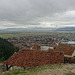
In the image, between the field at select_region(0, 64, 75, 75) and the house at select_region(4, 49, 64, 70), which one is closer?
the field at select_region(0, 64, 75, 75)

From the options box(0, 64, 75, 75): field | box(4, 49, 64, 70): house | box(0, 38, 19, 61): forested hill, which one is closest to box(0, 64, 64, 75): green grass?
box(0, 64, 75, 75): field

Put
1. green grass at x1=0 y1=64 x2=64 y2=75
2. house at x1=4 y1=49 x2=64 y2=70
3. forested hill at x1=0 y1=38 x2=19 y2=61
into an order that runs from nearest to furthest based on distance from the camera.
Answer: green grass at x1=0 y1=64 x2=64 y2=75 < house at x1=4 y1=49 x2=64 y2=70 < forested hill at x1=0 y1=38 x2=19 y2=61

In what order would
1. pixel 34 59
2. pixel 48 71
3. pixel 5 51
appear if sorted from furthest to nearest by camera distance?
pixel 5 51
pixel 34 59
pixel 48 71

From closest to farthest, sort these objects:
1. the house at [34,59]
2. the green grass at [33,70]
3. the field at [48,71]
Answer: the field at [48,71]
the green grass at [33,70]
the house at [34,59]

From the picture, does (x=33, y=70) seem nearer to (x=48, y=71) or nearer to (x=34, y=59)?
(x=48, y=71)

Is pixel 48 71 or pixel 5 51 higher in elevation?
pixel 48 71

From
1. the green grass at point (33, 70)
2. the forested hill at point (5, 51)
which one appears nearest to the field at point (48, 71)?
the green grass at point (33, 70)

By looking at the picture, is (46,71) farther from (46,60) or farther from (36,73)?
(46,60)

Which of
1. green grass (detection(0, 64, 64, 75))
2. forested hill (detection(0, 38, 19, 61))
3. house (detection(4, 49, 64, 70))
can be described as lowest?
forested hill (detection(0, 38, 19, 61))

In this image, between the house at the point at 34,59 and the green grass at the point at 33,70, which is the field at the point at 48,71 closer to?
the green grass at the point at 33,70

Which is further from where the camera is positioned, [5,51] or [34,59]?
[5,51]

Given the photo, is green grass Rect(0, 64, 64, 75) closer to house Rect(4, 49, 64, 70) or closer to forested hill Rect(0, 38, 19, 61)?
house Rect(4, 49, 64, 70)

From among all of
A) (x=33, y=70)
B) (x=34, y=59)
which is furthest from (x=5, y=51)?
(x=33, y=70)

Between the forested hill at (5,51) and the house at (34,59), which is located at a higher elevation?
the house at (34,59)
